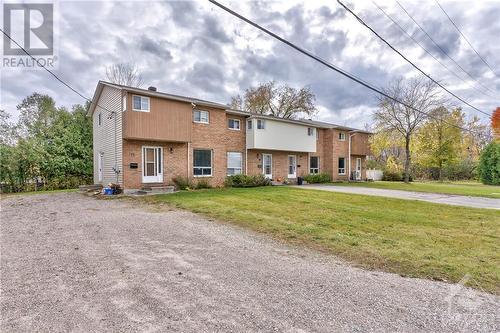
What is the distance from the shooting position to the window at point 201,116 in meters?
16.6

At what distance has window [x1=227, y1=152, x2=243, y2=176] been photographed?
61.5 ft

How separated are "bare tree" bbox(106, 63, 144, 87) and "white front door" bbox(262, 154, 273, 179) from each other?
16.6m

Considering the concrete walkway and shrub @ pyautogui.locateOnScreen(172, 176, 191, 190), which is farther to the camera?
shrub @ pyautogui.locateOnScreen(172, 176, 191, 190)

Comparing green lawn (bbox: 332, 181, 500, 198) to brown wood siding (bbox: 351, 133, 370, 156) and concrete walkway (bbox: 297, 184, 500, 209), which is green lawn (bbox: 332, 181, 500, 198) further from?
brown wood siding (bbox: 351, 133, 370, 156)

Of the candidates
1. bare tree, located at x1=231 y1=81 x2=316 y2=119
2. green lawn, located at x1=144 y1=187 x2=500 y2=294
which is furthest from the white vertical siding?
bare tree, located at x1=231 y1=81 x2=316 y2=119

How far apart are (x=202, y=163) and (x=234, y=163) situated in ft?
9.10

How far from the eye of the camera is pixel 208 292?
3312mm

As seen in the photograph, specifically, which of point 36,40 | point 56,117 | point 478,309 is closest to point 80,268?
point 478,309

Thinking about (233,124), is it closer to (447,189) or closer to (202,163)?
(202,163)

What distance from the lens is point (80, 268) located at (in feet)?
13.4

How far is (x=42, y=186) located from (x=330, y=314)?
24.2 meters

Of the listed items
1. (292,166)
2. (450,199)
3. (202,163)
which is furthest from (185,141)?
(450,199)

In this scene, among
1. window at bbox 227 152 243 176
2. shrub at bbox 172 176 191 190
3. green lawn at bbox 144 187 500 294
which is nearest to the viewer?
green lawn at bbox 144 187 500 294

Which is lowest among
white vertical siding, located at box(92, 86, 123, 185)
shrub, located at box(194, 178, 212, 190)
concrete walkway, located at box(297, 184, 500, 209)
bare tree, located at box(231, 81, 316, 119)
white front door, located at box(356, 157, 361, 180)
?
concrete walkway, located at box(297, 184, 500, 209)
